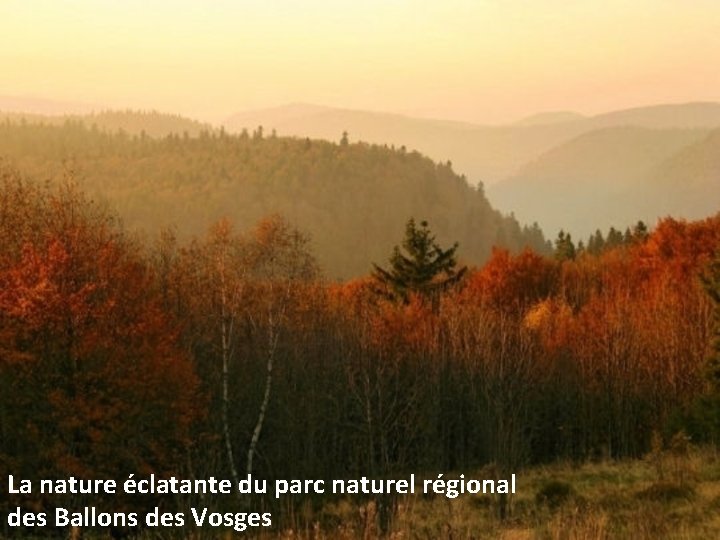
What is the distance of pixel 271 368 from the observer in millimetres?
34781

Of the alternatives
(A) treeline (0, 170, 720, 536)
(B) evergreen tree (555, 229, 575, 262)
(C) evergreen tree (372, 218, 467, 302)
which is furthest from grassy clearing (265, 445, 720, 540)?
(B) evergreen tree (555, 229, 575, 262)

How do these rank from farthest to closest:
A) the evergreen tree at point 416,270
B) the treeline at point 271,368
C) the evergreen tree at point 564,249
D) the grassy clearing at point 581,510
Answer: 1. the evergreen tree at point 564,249
2. the evergreen tree at point 416,270
3. the treeline at point 271,368
4. the grassy clearing at point 581,510

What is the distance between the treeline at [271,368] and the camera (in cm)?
2788

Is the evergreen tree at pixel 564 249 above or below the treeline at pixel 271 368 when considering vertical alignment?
above

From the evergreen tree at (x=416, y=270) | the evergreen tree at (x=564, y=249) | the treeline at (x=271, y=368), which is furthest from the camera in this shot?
the evergreen tree at (x=564, y=249)

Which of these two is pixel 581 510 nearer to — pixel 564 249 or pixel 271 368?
pixel 271 368

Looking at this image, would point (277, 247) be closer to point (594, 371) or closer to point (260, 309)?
point (260, 309)

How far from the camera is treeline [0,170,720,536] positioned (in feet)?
91.5

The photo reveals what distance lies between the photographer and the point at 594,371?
47.1 metres

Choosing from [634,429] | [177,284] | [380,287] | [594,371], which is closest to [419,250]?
[380,287]

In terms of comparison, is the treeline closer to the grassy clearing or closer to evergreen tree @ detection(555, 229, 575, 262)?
the grassy clearing

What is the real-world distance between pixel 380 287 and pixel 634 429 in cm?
2022

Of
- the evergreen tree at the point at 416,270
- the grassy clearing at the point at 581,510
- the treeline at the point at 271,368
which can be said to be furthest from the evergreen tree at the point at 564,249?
the grassy clearing at the point at 581,510

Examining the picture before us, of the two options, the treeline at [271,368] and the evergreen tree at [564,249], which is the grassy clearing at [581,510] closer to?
the treeline at [271,368]
